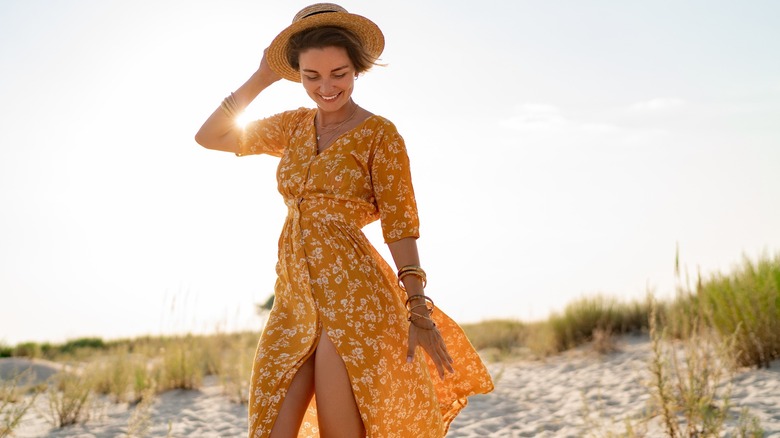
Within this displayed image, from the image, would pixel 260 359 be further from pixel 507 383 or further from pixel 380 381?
pixel 507 383

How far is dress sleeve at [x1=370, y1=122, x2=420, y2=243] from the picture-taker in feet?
8.59

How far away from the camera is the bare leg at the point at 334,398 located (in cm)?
242

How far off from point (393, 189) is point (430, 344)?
22.2 inches

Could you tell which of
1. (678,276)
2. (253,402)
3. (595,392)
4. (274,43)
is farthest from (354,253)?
(595,392)

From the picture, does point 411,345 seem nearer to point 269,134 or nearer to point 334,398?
point 334,398

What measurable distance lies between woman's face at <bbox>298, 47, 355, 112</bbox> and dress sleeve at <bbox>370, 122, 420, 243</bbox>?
24 cm

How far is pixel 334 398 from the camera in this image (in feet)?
7.97

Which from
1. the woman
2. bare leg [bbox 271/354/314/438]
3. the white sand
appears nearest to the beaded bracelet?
the woman

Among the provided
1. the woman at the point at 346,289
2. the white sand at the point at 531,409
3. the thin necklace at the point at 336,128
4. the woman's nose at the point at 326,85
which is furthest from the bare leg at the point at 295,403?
the white sand at the point at 531,409

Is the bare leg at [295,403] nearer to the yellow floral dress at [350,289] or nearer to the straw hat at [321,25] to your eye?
the yellow floral dress at [350,289]

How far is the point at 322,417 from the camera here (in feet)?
7.95

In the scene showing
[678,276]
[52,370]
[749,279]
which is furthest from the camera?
[52,370]

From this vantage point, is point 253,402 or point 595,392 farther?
point 595,392

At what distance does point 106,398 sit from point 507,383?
14.5ft
